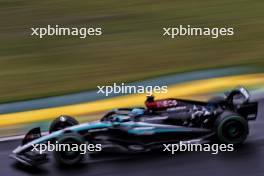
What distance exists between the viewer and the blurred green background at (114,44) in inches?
466

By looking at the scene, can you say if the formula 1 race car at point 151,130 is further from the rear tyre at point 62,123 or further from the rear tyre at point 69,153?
the rear tyre at point 62,123

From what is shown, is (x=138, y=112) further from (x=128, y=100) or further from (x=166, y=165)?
(x=128, y=100)

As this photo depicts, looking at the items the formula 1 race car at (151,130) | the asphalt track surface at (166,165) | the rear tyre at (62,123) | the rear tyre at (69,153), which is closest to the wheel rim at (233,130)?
the formula 1 race car at (151,130)

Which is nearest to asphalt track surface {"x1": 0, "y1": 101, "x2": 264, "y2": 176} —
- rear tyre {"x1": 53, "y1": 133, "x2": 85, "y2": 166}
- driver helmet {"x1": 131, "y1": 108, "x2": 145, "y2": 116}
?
rear tyre {"x1": 53, "y1": 133, "x2": 85, "y2": 166}

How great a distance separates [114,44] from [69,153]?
23.0 feet

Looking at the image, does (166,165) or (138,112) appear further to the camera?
(138,112)

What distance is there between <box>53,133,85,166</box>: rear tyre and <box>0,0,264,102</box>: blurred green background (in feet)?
11.4

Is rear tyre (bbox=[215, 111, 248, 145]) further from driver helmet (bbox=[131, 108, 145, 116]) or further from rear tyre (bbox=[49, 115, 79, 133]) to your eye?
rear tyre (bbox=[49, 115, 79, 133])

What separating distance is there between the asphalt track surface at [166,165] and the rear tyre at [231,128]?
13 centimetres

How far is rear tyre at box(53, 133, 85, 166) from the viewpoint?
23.2 ft

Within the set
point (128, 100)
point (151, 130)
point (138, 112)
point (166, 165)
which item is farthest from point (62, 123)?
point (128, 100)

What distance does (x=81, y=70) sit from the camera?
12.4 metres

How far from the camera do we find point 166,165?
7121 mm

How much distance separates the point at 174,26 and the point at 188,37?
0.88 metres
